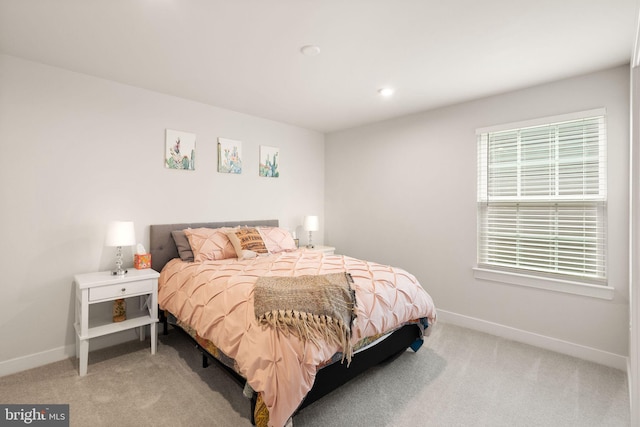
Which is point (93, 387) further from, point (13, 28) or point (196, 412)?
point (13, 28)

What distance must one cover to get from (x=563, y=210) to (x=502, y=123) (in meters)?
1.04

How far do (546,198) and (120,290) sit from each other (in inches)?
157

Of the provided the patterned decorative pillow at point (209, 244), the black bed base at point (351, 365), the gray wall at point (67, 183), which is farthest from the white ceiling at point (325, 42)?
the black bed base at point (351, 365)

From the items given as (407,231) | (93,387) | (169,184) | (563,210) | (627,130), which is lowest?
(93,387)

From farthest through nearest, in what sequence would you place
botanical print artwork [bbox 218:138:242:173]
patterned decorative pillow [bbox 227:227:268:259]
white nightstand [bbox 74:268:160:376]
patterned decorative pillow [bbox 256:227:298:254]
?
botanical print artwork [bbox 218:138:242:173] → patterned decorative pillow [bbox 256:227:298:254] → patterned decorative pillow [bbox 227:227:268:259] → white nightstand [bbox 74:268:160:376]

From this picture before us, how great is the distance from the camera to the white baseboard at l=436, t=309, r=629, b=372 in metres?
2.58

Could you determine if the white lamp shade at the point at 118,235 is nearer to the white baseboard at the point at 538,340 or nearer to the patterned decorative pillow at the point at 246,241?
the patterned decorative pillow at the point at 246,241

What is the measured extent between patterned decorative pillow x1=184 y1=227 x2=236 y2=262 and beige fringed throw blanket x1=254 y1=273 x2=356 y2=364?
1223 millimetres

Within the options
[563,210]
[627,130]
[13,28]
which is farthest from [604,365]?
[13,28]

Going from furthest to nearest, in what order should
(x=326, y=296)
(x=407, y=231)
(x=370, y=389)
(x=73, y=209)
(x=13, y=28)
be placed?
(x=407, y=231) < (x=73, y=209) < (x=370, y=389) < (x=13, y=28) < (x=326, y=296)

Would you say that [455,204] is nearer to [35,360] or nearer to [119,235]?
[119,235]

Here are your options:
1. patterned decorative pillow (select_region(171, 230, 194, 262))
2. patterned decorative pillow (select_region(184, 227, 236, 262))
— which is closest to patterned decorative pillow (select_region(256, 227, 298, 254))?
patterned decorative pillow (select_region(184, 227, 236, 262))

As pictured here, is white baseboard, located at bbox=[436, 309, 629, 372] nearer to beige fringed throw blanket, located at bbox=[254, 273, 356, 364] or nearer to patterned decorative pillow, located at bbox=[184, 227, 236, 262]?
beige fringed throw blanket, located at bbox=[254, 273, 356, 364]

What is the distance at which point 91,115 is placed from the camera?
111 inches
